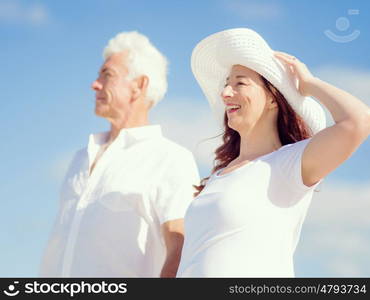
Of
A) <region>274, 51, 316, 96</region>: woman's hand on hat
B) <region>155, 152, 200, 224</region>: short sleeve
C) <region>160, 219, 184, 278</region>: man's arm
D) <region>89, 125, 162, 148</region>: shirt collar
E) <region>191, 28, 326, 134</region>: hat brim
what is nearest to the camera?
<region>274, 51, 316, 96</region>: woman's hand on hat

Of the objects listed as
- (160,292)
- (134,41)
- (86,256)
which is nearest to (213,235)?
(160,292)

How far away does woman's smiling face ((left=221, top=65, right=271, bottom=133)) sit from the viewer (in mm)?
3355

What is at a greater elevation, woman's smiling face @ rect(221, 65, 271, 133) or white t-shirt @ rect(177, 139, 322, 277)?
woman's smiling face @ rect(221, 65, 271, 133)

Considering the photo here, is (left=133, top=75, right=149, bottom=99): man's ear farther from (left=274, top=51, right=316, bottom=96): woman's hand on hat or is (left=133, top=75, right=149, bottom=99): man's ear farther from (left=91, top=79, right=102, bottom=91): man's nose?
(left=274, top=51, right=316, bottom=96): woman's hand on hat

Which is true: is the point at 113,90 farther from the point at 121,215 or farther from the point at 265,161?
the point at 265,161

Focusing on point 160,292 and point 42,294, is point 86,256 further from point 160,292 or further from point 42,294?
point 160,292

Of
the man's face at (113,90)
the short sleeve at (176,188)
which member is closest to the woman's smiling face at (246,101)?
the short sleeve at (176,188)

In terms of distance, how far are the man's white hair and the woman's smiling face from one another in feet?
4.72

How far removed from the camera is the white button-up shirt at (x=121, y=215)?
4219 millimetres

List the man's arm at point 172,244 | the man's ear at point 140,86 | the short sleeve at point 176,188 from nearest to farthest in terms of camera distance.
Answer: the man's arm at point 172,244
the short sleeve at point 176,188
the man's ear at point 140,86

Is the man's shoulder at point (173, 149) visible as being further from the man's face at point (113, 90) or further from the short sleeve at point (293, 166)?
the short sleeve at point (293, 166)

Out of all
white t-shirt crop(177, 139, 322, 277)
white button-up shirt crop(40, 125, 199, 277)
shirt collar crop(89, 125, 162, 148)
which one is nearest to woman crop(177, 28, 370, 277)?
white t-shirt crop(177, 139, 322, 277)

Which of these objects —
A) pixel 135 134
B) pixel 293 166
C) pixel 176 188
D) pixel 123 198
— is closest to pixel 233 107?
pixel 293 166

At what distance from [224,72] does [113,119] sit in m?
1.14
